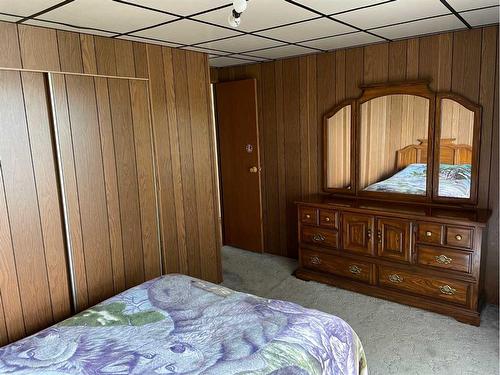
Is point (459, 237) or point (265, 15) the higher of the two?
point (265, 15)

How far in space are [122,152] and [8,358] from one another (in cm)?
157

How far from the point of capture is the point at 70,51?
8.36ft

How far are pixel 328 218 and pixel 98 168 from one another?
2.05m

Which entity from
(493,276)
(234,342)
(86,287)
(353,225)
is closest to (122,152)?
(86,287)

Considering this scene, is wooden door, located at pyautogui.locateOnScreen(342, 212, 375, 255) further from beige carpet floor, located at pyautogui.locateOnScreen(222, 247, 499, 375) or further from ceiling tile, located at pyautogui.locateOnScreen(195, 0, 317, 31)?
ceiling tile, located at pyautogui.locateOnScreen(195, 0, 317, 31)

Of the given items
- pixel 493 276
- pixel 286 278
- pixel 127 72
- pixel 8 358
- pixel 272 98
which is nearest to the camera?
pixel 8 358

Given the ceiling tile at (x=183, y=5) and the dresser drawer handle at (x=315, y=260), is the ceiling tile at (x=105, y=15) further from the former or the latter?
the dresser drawer handle at (x=315, y=260)

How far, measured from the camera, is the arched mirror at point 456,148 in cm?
312

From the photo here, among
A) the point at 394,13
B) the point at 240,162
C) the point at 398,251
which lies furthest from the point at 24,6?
the point at 398,251

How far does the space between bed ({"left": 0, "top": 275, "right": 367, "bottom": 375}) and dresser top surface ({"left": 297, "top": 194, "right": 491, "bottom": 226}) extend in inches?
59.3

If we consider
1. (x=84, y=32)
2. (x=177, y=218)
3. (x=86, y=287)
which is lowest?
(x=86, y=287)

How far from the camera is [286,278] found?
13.0ft

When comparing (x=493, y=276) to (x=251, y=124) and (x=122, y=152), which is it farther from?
(x=122, y=152)

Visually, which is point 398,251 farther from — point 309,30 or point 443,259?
point 309,30
